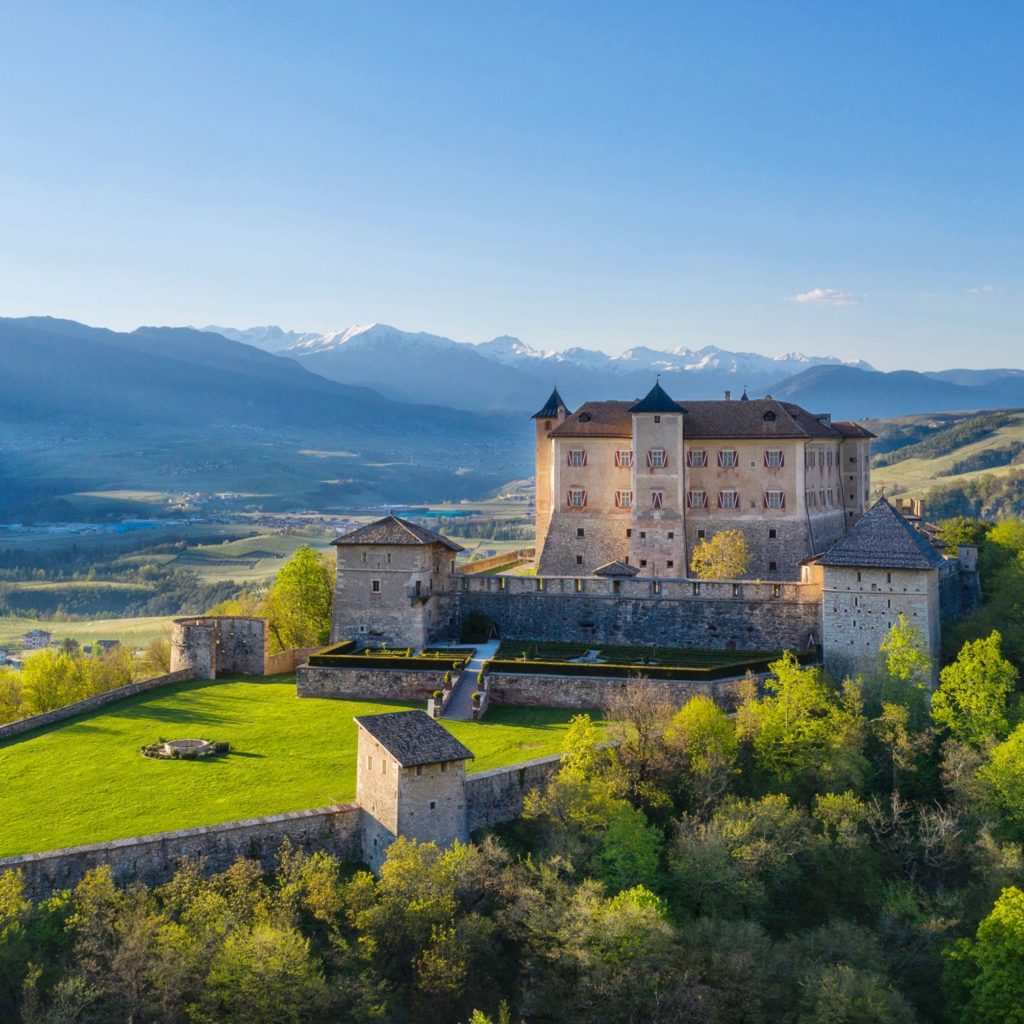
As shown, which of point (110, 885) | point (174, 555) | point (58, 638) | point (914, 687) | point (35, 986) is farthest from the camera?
point (174, 555)

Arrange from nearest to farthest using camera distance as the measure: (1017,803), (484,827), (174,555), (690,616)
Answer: (484,827) < (1017,803) < (690,616) < (174,555)

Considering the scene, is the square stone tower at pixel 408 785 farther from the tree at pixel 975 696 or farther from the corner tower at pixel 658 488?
the corner tower at pixel 658 488

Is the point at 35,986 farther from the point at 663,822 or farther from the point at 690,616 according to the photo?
the point at 690,616

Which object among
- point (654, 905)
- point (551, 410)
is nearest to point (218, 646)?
point (551, 410)

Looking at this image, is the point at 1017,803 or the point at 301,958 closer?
the point at 301,958

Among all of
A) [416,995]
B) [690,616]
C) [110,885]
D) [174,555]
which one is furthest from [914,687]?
[174,555]

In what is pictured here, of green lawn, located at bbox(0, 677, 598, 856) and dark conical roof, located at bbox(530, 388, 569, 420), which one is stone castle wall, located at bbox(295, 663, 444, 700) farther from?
dark conical roof, located at bbox(530, 388, 569, 420)
